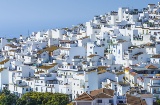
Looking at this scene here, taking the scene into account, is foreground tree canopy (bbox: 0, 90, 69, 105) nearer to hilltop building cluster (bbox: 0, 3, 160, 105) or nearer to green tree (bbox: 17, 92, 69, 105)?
green tree (bbox: 17, 92, 69, 105)

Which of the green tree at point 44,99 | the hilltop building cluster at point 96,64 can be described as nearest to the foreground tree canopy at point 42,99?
the green tree at point 44,99

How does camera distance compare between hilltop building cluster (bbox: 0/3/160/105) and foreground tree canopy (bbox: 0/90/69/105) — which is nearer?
hilltop building cluster (bbox: 0/3/160/105)

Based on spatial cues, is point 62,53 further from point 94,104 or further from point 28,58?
point 94,104

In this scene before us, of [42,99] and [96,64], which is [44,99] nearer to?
[42,99]

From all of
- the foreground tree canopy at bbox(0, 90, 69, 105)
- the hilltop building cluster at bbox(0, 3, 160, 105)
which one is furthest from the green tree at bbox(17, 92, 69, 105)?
the hilltop building cluster at bbox(0, 3, 160, 105)

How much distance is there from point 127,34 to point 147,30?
79.0 inches

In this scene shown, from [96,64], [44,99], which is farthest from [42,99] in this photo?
[96,64]

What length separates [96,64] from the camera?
141ft

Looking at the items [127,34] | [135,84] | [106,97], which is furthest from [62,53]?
[106,97]

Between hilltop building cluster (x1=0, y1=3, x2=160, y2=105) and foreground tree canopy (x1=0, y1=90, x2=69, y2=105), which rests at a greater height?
hilltop building cluster (x1=0, y1=3, x2=160, y2=105)

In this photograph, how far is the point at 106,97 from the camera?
29.3 m

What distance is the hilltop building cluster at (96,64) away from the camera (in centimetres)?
3394

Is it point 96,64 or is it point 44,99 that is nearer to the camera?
point 44,99

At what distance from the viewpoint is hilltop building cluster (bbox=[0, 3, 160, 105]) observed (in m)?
33.9
